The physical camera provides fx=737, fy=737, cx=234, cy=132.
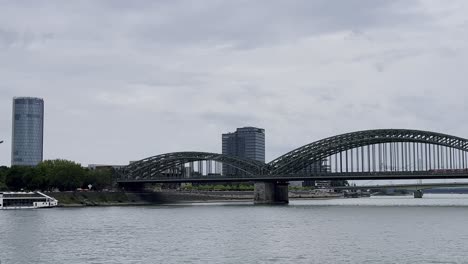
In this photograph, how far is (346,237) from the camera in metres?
66.1

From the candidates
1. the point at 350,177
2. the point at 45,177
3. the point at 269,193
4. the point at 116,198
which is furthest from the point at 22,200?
the point at 350,177

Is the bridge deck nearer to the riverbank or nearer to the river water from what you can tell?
the riverbank

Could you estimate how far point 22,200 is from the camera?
140 metres

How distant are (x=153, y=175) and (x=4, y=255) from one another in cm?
14047

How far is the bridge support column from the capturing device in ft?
560

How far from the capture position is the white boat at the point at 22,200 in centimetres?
13850

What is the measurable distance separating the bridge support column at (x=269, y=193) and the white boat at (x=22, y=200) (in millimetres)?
49871

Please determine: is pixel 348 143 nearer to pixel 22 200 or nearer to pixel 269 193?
pixel 269 193

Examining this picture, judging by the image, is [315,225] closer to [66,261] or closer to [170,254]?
[170,254]

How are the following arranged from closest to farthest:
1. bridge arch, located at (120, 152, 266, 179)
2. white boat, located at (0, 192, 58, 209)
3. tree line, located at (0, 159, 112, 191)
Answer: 1. white boat, located at (0, 192, 58, 209)
2. tree line, located at (0, 159, 112, 191)
3. bridge arch, located at (120, 152, 266, 179)

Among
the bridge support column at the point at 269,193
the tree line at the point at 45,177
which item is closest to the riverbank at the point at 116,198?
the tree line at the point at 45,177

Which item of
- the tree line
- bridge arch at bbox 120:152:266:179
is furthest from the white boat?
bridge arch at bbox 120:152:266:179

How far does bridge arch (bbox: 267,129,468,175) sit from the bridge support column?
3.54 m

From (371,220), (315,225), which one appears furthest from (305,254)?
(371,220)
